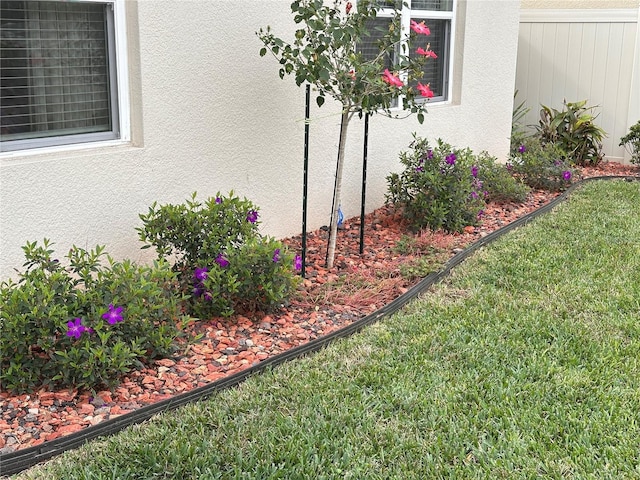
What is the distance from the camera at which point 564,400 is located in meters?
3.37

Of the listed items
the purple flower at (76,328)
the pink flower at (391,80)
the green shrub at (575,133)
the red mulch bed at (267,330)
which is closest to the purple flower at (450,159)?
the red mulch bed at (267,330)

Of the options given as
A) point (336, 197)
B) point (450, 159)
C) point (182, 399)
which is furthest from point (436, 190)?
point (182, 399)

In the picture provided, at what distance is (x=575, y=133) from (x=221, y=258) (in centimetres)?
691

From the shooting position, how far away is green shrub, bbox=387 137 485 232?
19.6ft

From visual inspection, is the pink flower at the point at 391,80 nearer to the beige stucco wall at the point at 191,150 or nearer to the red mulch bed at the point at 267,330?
the beige stucco wall at the point at 191,150

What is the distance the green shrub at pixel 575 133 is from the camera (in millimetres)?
9562

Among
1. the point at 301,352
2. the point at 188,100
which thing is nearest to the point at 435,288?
the point at 301,352

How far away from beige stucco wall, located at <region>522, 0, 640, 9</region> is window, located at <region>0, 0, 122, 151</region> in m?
7.80

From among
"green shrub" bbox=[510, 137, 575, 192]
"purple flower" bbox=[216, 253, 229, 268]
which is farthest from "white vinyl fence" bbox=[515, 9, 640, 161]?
"purple flower" bbox=[216, 253, 229, 268]

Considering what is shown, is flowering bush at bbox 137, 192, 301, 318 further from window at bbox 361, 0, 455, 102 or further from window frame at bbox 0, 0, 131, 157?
window at bbox 361, 0, 455, 102

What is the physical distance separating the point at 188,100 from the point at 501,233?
9.86 ft

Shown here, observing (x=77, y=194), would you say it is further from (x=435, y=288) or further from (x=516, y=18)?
(x=516, y=18)

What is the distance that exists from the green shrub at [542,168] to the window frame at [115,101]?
16.5 ft

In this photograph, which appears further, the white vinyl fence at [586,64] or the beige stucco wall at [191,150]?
the white vinyl fence at [586,64]
